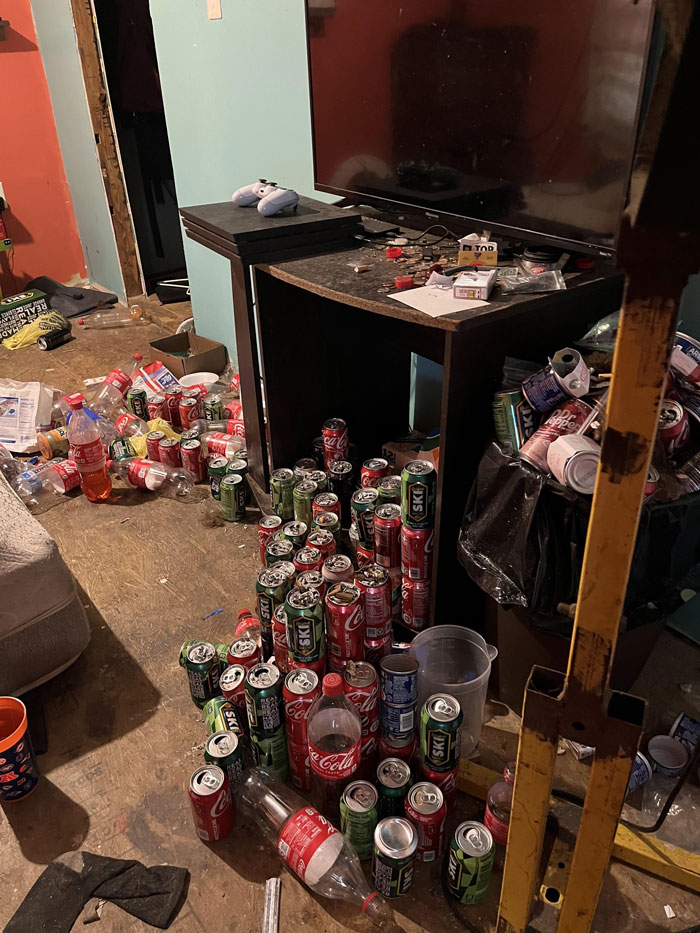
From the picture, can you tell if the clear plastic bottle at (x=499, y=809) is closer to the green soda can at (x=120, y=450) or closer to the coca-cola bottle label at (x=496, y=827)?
the coca-cola bottle label at (x=496, y=827)

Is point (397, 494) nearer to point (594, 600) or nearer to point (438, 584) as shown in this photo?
point (438, 584)

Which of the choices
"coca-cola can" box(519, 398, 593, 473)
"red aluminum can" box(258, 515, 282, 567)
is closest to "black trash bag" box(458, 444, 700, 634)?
"coca-cola can" box(519, 398, 593, 473)

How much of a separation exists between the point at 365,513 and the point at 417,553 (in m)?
0.25

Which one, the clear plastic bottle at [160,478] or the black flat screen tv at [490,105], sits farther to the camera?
the clear plastic bottle at [160,478]

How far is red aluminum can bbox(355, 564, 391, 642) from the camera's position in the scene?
4.82 feet

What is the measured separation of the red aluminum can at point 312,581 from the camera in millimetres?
1492

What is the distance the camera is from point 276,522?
1.99 m

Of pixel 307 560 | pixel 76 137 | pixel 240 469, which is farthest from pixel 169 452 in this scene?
pixel 76 137

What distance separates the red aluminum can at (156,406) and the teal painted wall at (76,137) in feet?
6.29

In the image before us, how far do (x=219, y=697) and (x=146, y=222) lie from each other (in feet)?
12.0

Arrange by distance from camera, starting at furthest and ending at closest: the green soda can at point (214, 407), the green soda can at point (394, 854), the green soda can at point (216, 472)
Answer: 1. the green soda can at point (214, 407)
2. the green soda can at point (216, 472)
3. the green soda can at point (394, 854)

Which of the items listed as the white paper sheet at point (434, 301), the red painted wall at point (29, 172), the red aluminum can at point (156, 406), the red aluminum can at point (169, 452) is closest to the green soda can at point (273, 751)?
the white paper sheet at point (434, 301)

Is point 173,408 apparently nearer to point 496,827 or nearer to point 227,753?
point 227,753

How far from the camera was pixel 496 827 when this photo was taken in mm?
1316
